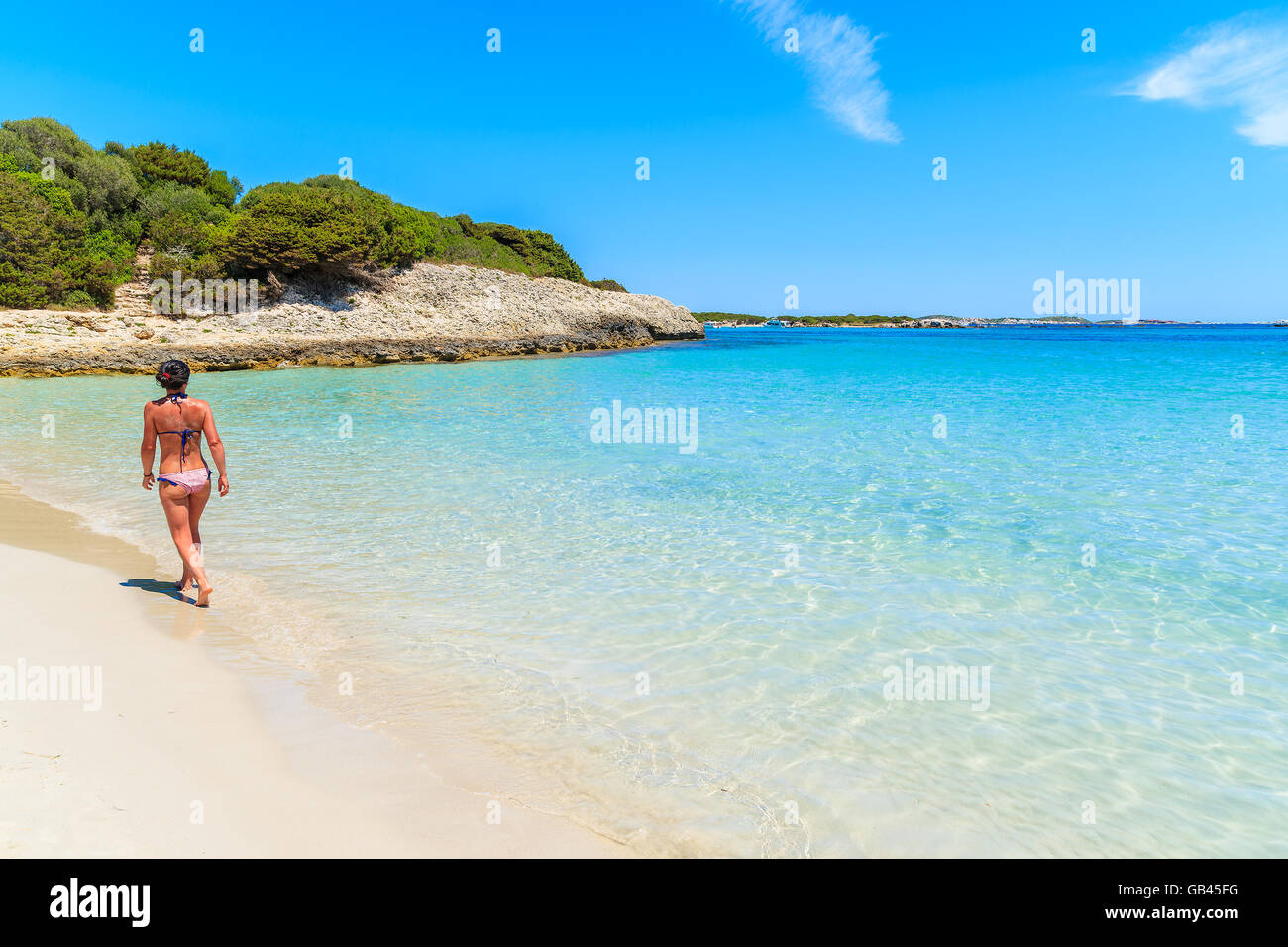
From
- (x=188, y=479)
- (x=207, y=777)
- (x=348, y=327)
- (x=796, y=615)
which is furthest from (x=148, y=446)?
(x=348, y=327)

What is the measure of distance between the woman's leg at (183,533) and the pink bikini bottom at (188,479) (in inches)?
1.3

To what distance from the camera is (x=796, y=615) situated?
216 inches

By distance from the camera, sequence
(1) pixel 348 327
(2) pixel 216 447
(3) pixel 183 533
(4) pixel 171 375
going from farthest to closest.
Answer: (1) pixel 348 327
(2) pixel 216 447
(3) pixel 183 533
(4) pixel 171 375

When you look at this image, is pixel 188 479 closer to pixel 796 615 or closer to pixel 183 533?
pixel 183 533

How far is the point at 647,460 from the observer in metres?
11.5

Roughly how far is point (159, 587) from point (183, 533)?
0.69 metres

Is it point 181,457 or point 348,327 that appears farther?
point 348,327

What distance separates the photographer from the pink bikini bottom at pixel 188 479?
18.3 feet

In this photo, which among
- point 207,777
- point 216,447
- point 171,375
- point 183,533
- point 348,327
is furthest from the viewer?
point 348,327

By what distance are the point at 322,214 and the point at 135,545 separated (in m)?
36.7
